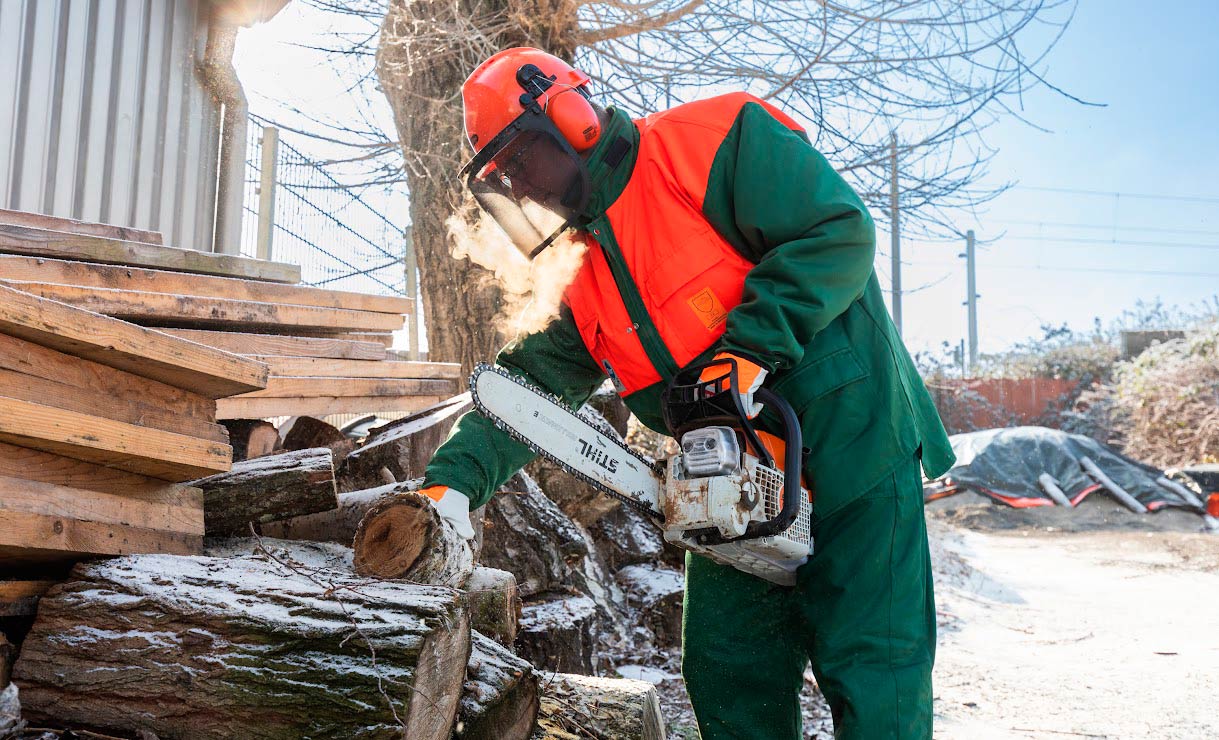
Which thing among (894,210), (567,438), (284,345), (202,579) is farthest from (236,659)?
(894,210)

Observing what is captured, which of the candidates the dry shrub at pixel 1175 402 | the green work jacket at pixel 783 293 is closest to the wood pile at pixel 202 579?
the green work jacket at pixel 783 293

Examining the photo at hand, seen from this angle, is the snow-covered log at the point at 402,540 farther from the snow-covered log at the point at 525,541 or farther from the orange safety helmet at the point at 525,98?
the snow-covered log at the point at 525,541

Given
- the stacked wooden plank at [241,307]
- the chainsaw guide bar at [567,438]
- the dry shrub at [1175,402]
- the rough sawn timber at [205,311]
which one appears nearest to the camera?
the chainsaw guide bar at [567,438]

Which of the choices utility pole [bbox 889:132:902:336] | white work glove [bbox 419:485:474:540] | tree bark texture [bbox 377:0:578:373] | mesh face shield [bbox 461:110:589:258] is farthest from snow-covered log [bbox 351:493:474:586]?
utility pole [bbox 889:132:902:336]

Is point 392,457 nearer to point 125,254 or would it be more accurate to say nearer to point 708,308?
point 125,254

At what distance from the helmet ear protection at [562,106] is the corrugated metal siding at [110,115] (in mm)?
3461

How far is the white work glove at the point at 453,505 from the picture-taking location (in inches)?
84.6

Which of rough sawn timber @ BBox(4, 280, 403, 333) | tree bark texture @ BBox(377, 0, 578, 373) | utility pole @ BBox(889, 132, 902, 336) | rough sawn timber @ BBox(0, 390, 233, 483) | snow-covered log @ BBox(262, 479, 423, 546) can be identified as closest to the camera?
rough sawn timber @ BBox(0, 390, 233, 483)

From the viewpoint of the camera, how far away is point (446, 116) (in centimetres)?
527

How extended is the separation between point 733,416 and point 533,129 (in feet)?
2.79

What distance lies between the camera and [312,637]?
156cm

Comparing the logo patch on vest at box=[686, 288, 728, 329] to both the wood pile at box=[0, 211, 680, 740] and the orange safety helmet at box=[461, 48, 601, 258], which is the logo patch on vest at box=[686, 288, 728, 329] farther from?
the wood pile at box=[0, 211, 680, 740]

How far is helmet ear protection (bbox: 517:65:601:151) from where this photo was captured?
2.16m

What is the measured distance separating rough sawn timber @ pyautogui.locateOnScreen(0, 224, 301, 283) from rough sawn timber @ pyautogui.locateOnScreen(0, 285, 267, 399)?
56.0 inches
